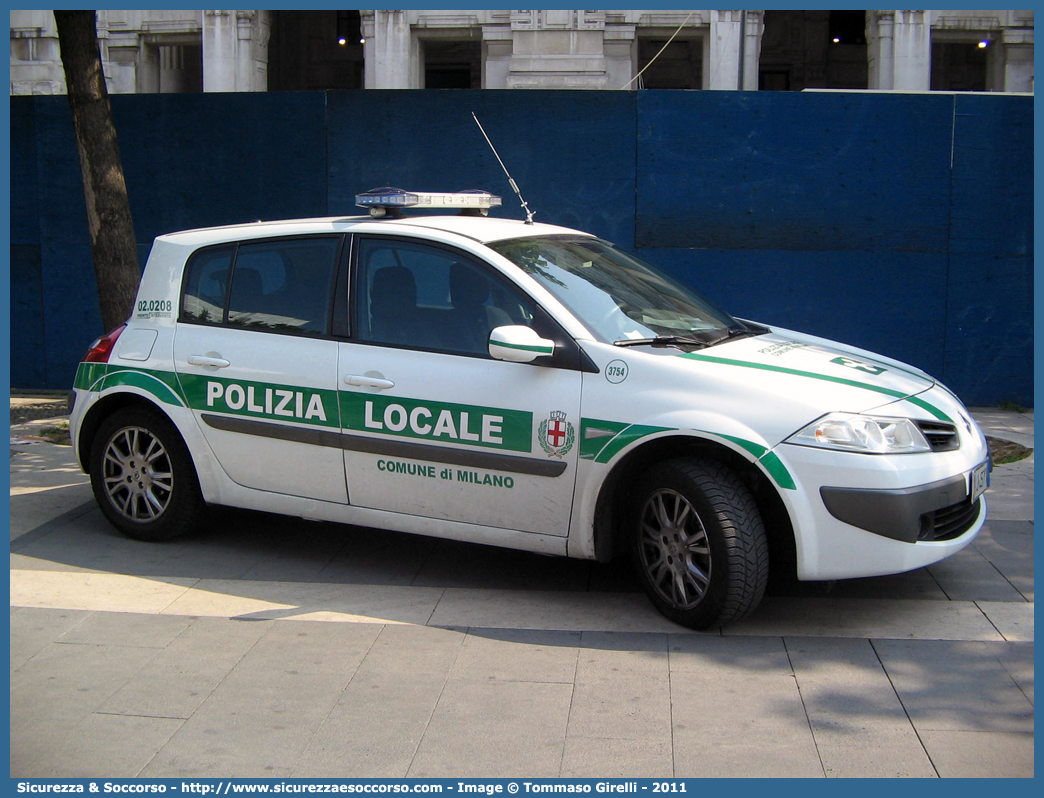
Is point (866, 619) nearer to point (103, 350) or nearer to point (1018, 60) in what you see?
point (103, 350)

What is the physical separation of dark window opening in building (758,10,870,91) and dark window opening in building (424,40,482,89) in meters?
6.03

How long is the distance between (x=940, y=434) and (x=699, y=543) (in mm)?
1115

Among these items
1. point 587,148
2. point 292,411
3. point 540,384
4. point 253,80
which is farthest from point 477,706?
point 253,80

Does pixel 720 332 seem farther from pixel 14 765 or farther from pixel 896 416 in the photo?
pixel 14 765

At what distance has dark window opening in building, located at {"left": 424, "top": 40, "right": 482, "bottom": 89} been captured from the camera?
71.1 feet

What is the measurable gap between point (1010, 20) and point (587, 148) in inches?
509

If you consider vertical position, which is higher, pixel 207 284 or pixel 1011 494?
pixel 207 284

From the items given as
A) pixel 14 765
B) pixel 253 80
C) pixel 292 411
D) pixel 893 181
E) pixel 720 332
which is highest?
pixel 253 80

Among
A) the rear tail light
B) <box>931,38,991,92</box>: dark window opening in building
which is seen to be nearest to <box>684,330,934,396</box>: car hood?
the rear tail light

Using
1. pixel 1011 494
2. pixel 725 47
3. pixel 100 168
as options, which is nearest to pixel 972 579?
pixel 1011 494

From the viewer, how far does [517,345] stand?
15.4ft

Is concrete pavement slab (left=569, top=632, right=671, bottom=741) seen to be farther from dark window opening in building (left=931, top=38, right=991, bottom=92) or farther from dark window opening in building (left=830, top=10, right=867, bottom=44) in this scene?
dark window opening in building (left=830, top=10, right=867, bottom=44)

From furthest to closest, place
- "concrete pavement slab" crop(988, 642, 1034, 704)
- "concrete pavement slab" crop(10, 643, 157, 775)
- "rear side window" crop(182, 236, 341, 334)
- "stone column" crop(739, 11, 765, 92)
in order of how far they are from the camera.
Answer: "stone column" crop(739, 11, 765, 92), "rear side window" crop(182, 236, 341, 334), "concrete pavement slab" crop(988, 642, 1034, 704), "concrete pavement slab" crop(10, 643, 157, 775)

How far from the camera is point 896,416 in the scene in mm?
4508
